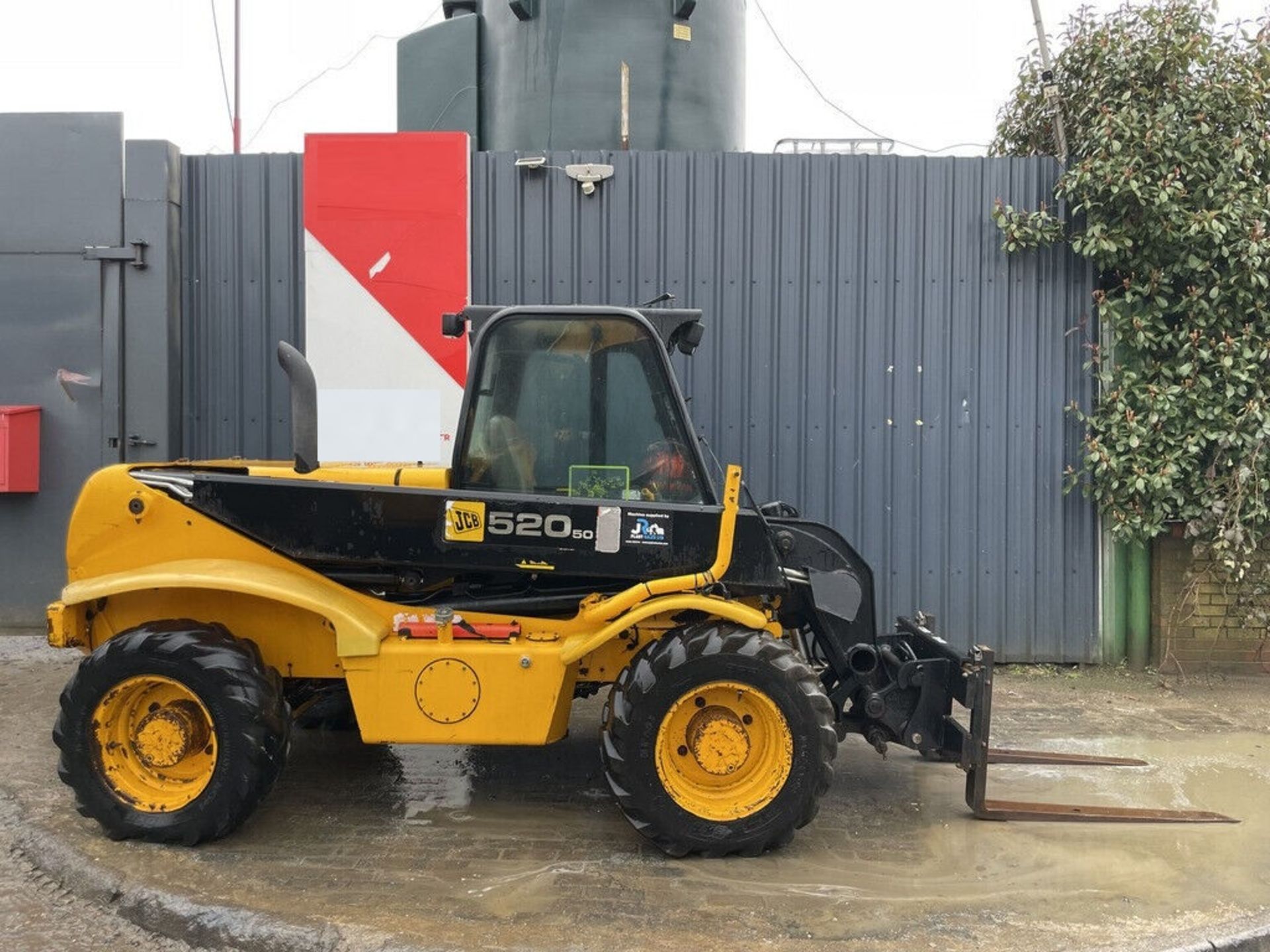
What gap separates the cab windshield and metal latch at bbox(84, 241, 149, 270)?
4523 millimetres

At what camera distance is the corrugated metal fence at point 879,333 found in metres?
7.86

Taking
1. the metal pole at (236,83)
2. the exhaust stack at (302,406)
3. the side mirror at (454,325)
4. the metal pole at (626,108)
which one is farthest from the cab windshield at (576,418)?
the metal pole at (236,83)

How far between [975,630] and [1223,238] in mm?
3290

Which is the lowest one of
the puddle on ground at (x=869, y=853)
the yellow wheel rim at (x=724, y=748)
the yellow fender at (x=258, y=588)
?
the puddle on ground at (x=869, y=853)

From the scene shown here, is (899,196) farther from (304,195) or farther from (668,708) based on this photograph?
(668,708)

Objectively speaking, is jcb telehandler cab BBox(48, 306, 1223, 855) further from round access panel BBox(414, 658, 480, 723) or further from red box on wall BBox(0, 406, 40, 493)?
red box on wall BBox(0, 406, 40, 493)

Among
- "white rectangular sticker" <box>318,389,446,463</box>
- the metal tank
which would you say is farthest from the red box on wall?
Answer: the metal tank

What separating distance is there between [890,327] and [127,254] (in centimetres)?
584

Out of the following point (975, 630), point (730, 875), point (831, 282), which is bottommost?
point (730, 875)

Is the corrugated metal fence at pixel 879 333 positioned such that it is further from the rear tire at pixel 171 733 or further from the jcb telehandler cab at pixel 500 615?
the rear tire at pixel 171 733

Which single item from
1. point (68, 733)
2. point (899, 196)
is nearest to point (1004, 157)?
point (899, 196)

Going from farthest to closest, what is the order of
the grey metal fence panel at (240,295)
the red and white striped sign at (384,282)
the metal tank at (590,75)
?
the metal tank at (590,75)
the grey metal fence panel at (240,295)
the red and white striped sign at (384,282)

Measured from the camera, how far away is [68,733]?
4484mm

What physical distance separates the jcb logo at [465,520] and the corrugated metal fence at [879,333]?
11.6ft
